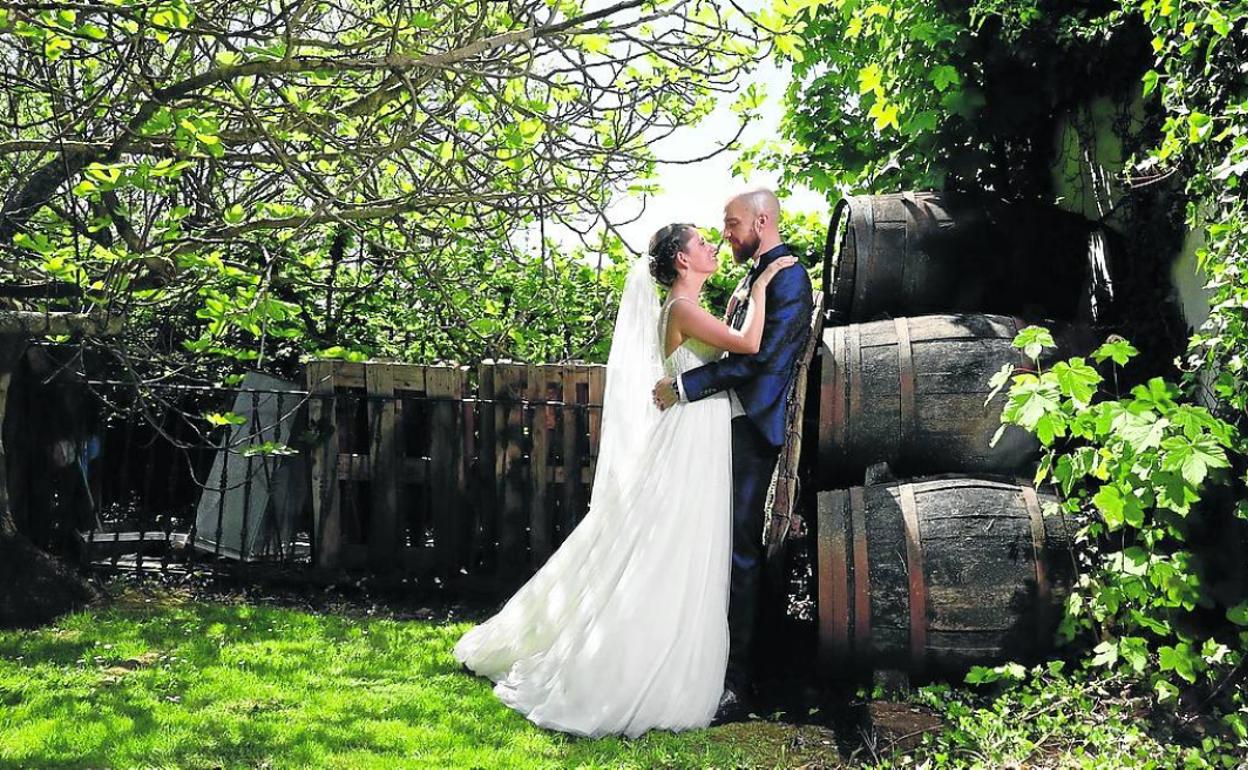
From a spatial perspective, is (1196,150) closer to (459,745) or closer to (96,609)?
(459,745)

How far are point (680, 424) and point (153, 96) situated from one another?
2684 millimetres

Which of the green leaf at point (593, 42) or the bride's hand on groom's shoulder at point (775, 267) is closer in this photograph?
the bride's hand on groom's shoulder at point (775, 267)

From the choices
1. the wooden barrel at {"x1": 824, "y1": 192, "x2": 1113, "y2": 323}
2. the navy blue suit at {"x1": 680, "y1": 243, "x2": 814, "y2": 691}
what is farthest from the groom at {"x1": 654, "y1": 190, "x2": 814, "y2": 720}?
the wooden barrel at {"x1": 824, "y1": 192, "x2": 1113, "y2": 323}

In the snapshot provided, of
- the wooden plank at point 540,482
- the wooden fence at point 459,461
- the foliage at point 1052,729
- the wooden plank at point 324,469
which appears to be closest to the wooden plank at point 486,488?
the wooden fence at point 459,461

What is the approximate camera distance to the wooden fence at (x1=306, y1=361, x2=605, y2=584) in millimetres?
6848

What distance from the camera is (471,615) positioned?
21.6 ft

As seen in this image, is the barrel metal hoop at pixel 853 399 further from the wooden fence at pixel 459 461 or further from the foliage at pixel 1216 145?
the wooden fence at pixel 459 461

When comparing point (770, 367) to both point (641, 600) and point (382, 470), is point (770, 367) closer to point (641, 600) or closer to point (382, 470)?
point (641, 600)

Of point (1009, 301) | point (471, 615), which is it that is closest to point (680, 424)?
point (1009, 301)

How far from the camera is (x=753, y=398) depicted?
191 inches

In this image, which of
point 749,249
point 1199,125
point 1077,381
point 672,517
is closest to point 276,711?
point 672,517

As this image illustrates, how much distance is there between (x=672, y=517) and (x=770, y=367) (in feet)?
2.55

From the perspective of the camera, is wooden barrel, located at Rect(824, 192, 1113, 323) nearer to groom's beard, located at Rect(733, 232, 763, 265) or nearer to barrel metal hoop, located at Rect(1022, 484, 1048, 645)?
groom's beard, located at Rect(733, 232, 763, 265)

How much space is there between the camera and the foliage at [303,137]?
4.76 meters
